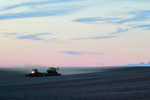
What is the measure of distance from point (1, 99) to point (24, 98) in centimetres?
166

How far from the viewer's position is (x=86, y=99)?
795 inches

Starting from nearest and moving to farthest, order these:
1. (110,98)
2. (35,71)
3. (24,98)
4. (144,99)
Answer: (144,99) → (110,98) → (24,98) → (35,71)

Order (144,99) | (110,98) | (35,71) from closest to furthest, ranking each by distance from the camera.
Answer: (144,99) → (110,98) → (35,71)

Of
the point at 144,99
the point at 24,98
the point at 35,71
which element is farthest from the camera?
the point at 35,71

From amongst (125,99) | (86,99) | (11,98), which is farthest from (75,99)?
(11,98)

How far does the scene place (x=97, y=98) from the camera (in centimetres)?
2047

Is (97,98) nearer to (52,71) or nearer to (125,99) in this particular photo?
(125,99)

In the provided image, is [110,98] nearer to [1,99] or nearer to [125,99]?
[125,99]

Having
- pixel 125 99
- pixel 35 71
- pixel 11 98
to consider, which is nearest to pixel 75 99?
pixel 125 99

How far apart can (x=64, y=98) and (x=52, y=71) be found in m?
49.0

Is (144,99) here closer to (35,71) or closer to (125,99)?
(125,99)

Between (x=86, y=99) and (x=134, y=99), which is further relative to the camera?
(x=86, y=99)

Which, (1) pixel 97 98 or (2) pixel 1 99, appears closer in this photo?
(1) pixel 97 98

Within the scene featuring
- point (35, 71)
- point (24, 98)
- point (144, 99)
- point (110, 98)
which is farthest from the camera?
point (35, 71)
